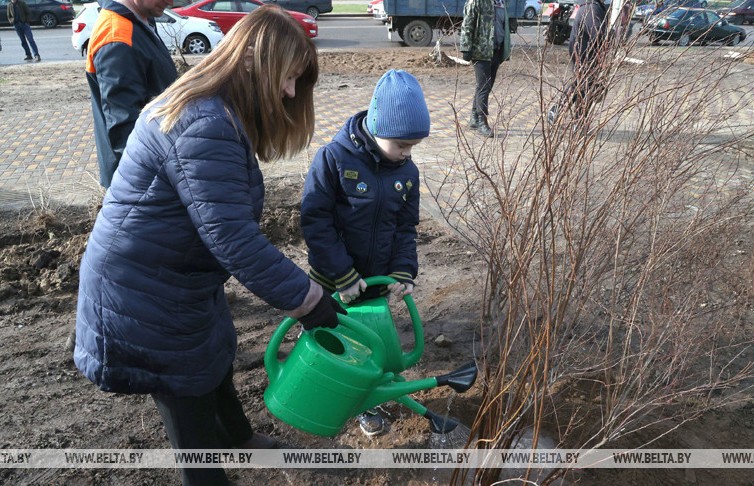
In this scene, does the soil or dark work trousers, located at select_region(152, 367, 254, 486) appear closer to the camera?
dark work trousers, located at select_region(152, 367, 254, 486)

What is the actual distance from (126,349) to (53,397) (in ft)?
3.83

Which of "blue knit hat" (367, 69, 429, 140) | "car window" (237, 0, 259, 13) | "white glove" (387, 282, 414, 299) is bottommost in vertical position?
"white glove" (387, 282, 414, 299)

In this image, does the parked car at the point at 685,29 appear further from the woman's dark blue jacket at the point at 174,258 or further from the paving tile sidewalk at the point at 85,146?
the woman's dark blue jacket at the point at 174,258

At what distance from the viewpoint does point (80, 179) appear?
491 cm

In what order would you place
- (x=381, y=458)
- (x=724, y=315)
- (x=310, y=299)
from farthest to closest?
(x=724, y=315)
(x=381, y=458)
(x=310, y=299)

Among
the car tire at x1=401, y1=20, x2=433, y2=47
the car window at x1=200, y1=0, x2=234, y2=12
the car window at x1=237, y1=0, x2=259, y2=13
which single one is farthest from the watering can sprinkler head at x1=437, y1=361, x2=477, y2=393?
the car window at x1=237, y1=0, x2=259, y2=13

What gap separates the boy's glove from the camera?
167 centimetres

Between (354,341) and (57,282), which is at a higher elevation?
(354,341)

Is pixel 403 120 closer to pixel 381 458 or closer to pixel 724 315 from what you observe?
pixel 381 458

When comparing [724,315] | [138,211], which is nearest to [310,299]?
[138,211]

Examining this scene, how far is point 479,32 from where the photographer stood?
5.91 metres

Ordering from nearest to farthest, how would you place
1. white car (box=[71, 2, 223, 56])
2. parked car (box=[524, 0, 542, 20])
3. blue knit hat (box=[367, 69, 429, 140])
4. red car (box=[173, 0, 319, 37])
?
blue knit hat (box=[367, 69, 429, 140])
white car (box=[71, 2, 223, 56])
red car (box=[173, 0, 319, 37])
parked car (box=[524, 0, 542, 20])

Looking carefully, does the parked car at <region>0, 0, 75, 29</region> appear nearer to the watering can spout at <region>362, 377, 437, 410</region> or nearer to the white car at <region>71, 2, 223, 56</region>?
the white car at <region>71, 2, 223, 56</region>

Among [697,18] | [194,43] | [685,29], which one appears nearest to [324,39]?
[194,43]
